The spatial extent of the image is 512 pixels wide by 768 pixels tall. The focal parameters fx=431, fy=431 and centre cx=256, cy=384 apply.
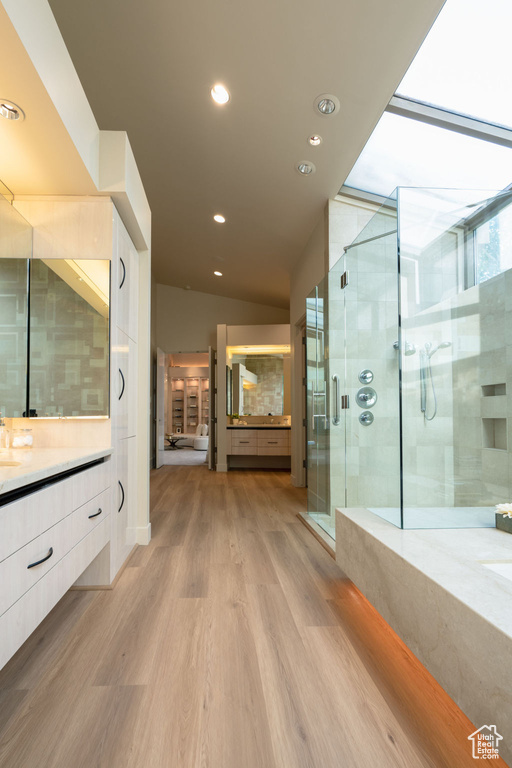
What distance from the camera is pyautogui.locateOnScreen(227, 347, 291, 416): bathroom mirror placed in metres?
7.50

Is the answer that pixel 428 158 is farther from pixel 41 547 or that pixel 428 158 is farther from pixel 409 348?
pixel 41 547

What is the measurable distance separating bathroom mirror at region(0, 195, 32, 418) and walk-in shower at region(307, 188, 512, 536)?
2005mm

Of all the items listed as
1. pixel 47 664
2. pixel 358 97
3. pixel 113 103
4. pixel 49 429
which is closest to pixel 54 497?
pixel 47 664

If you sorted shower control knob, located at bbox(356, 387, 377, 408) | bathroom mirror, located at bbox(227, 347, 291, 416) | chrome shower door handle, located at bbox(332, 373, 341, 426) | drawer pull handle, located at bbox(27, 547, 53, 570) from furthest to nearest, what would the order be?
bathroom mirror, located at bbox(227, 347, 291, 416), chrome shower door handle, located at bbox(332, 373, 341, 426), shower control knob, located at bbox(356, 387, 377, 408), drawer pull handle, located at bbox(27, 547, 53, 570)

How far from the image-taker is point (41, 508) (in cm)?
149

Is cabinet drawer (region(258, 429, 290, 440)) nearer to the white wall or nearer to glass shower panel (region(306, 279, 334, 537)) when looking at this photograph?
the white wall

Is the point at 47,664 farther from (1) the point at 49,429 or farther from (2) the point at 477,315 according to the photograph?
(2) the point at 477,315

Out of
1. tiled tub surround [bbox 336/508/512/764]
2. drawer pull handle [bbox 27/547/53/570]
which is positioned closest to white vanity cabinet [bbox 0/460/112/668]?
drawer pull handle [bbox 27/547/53/570]

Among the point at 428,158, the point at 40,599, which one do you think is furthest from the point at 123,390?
the point at 428,158

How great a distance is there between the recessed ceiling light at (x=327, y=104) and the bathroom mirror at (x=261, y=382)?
467 cm

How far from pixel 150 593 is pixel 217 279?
602 centimetres

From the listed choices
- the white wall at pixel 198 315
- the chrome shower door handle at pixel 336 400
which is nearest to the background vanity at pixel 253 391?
the white wall at pixel 198 315

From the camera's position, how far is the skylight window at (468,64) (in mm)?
2209

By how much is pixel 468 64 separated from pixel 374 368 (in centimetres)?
180
